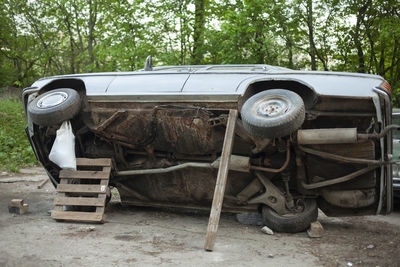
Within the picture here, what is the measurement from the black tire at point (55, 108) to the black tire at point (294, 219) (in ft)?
8.88

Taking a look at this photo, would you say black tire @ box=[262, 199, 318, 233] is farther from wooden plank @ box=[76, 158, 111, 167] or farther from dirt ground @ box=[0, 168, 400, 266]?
wooden plank @ box=[76, 158, 111, 167]

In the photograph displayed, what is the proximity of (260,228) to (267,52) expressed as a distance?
8620mm

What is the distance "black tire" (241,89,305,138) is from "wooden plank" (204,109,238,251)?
0.71ft

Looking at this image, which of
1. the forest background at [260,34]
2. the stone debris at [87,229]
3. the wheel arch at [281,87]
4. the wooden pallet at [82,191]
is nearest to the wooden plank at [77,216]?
the wooden pallet at [82,191]

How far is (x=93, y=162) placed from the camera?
554 centimetres

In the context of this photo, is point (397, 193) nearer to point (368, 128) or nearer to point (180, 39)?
point (368, 128)

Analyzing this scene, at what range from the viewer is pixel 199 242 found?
14.3 ft

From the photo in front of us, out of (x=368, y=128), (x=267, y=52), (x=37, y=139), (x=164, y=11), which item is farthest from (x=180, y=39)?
(x=368, y=128)

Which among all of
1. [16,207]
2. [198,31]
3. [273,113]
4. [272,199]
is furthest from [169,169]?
[198,31]

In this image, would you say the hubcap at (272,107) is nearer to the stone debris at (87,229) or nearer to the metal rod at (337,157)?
the metal rod at (337,157)

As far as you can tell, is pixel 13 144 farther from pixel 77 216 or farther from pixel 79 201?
pixel 77 216

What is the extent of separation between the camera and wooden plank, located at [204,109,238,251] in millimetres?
3957

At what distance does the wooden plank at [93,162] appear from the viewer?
5.50 meters

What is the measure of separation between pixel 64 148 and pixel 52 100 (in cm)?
61
